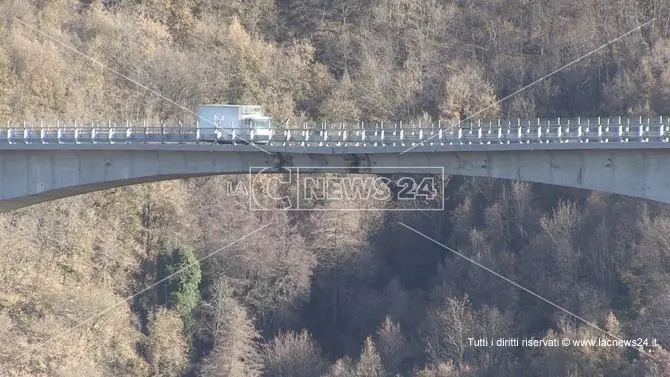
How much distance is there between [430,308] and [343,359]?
684 centimetres

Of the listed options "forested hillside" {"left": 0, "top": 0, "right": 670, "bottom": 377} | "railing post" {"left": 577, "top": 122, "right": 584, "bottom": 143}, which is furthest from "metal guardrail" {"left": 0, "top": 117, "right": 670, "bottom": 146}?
"forested hillside" {"left": 0, "top": 0, "right": 670, "bottom": 377}

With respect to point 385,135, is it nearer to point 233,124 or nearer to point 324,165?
point 324,165

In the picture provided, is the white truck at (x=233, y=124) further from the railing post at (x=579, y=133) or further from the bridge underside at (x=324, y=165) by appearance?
the railing post at (x=579, y=133)

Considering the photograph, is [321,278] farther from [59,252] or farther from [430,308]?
[59,252]

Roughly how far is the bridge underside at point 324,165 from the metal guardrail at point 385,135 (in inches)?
22.1

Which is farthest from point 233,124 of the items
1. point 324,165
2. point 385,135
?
point 385,135

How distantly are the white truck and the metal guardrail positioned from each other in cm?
8

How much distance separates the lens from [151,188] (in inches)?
4525

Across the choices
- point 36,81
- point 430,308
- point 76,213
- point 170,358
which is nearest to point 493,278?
point 430,308

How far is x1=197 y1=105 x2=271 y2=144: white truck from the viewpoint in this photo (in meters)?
88.3

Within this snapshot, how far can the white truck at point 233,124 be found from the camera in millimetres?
88312

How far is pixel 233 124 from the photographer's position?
303 feet

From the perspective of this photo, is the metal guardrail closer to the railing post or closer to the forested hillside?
the railing post

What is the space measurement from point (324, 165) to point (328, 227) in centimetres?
2840
